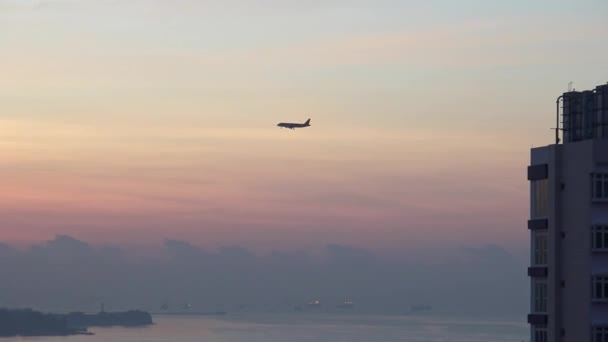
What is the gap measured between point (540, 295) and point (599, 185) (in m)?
5.32

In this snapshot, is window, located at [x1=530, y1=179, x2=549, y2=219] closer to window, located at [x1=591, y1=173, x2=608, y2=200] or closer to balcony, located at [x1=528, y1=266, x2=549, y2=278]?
balcony, located at [x1=528, y1=266, x2=549, y2=278]

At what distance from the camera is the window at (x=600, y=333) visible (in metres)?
42.7

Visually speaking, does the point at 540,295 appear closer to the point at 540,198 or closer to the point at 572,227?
the point at 572,227

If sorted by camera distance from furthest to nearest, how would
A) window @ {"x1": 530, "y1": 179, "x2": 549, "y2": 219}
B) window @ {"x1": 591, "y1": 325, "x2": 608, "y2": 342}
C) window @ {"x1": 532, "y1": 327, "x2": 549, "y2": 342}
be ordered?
window @ {"x1": 530, "y1": 179, "x2": 549, "y2": 219}
window @ {"x1": 532, "y1": 327, "x2": 549, "y2": 342}
window @ {"x1": 591, "y1": 325, "x2": 608, "y2": 342}

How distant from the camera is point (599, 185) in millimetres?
43344

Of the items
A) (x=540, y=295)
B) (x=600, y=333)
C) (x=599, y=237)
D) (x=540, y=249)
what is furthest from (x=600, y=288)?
(x=540, y=249)

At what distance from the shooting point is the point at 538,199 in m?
46.2

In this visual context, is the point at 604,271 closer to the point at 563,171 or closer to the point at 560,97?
the point at 563,171

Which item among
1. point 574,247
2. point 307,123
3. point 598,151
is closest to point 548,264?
point 574,247

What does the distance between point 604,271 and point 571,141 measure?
6.08m

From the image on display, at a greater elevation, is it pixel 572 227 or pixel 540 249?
pixel 572 227

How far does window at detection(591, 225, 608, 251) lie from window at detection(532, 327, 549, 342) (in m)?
4.19

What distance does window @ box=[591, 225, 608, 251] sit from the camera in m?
43.2

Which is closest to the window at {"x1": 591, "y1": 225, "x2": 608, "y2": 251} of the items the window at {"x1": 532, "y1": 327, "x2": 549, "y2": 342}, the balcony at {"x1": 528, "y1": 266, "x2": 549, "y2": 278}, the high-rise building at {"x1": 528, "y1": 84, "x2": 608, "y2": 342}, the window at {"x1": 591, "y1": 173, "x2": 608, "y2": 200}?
Answer: the high-rise building at {"x1": 528, "y1": 84, "x2": 608, "y2": 342}
